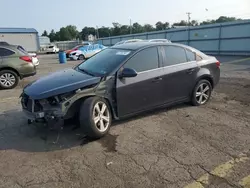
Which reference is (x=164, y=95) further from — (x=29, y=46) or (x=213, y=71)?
(x=29, y=46)

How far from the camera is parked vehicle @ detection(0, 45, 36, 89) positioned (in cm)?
878

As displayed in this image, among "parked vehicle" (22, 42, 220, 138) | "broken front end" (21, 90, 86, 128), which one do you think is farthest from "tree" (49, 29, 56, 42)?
"broken front end" (21, 90, 86, 128)

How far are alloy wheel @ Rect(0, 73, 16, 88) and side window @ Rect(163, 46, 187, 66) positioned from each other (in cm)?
629

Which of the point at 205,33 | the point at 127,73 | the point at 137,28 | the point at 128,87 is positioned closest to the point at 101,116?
the point at 128,87

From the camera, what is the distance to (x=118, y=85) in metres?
4.35

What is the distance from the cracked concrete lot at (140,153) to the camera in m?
2.99

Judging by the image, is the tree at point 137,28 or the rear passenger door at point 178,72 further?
the tree at point 137,28

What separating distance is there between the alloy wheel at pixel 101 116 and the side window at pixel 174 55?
170cm

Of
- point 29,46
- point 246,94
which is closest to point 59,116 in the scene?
point 246,94

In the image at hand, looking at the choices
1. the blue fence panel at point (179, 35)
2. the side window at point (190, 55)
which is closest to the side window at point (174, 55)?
the side window at point (190, 55)

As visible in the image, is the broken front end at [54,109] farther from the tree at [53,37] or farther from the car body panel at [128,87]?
the tree at [53,37]

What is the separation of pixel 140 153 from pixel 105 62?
203 cm

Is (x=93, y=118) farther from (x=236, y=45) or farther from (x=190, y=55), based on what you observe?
(x=236, y=45)

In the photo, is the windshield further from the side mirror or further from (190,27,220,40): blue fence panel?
(190,27,220,40): blue fence panel
